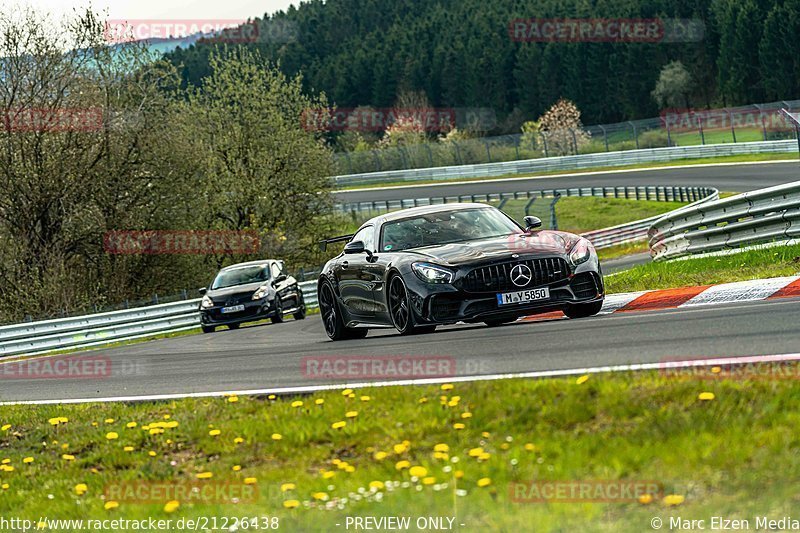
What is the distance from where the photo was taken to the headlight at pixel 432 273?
11.4m

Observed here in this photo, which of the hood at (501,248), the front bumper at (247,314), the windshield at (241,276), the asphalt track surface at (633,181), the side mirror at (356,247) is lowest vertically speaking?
the asphalt track surface at (633,181)

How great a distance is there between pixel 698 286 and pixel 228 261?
3020 cm

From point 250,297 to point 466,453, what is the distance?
18294mm

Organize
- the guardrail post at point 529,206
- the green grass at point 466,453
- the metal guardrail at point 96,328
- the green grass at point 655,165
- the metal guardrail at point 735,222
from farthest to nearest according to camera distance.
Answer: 1. the green grass at point 655,165
2. the guardrail post at point 529,206
3. the metal guardrail at point 96,328
4. the metal guardrail at point 735,222
5. the green grass at point 466,453

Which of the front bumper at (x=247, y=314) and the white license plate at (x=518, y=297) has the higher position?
the white license plate at (x=518, y=297)

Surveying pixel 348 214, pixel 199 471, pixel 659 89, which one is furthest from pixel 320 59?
pixel 199 471

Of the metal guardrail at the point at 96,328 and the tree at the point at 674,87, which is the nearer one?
the metal guardrail at the point at 96,328

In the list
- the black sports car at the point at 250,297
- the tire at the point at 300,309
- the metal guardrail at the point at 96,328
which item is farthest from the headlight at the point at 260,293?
the metal guardrail at the point at 96,328

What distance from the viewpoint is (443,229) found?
1275cm

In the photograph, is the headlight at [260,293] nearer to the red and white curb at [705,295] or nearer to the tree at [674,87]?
the red and white curb at [705,295]

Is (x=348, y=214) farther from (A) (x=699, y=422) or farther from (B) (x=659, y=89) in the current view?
(B) (x=659, y=89)

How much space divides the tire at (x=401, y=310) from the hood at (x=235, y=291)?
12052mm

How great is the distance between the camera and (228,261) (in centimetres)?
4172

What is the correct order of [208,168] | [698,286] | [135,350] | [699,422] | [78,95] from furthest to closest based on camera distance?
[208,168]
[78,95]
[135,350]
[698,286]
[699,422]
